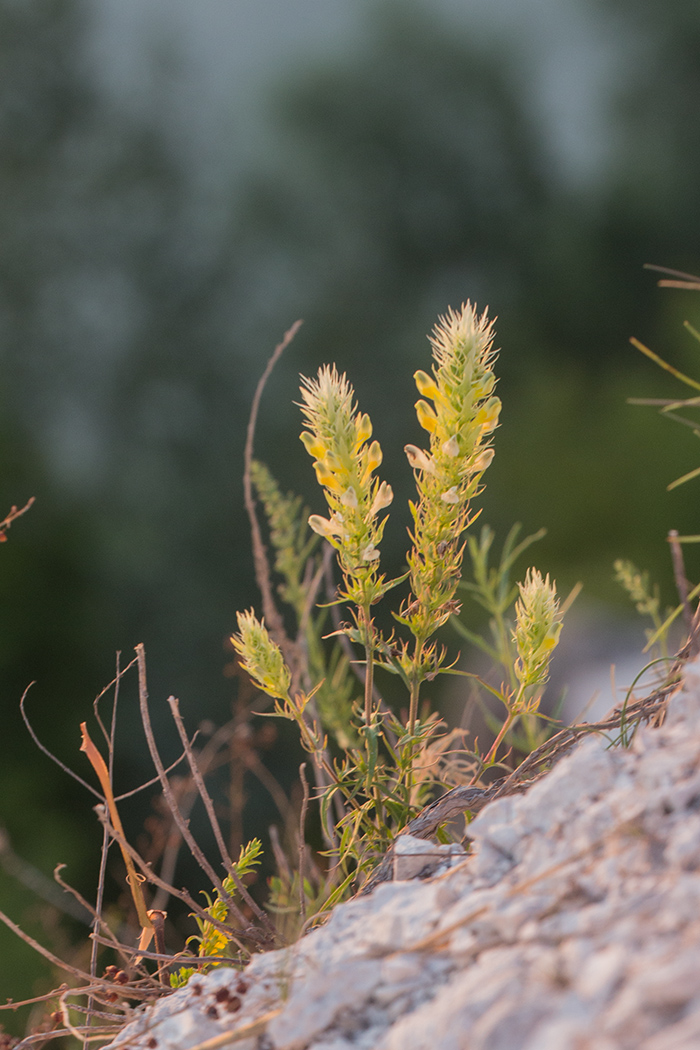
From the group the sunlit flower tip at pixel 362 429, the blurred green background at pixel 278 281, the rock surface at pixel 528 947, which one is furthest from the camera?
the blurred green background at pixel 278 281

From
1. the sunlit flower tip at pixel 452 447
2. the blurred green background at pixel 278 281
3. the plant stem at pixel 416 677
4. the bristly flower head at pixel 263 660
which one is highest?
the blurred green background at pixel 278 281

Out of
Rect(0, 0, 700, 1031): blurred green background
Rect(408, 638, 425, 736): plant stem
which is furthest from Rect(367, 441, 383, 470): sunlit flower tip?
Rect(0, 0, 700, 1031): blurred green background

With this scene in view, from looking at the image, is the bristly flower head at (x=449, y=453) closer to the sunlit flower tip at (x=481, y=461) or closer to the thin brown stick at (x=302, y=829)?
the sunlit flower tip at (x=481, y=461)

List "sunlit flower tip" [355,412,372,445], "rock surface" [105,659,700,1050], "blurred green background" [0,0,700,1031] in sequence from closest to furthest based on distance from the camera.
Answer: "rock surface" [105,659,700,1050] → "sunlit flower tip" [355,412,372,445] → "blurred green background" [0,0,700,1031]

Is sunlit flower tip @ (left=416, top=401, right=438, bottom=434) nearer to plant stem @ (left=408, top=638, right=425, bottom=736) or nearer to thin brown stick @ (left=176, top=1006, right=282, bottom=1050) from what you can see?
plant stem @ (left=408, top=638, right=425, bottom=736)

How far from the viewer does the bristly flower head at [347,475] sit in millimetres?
431

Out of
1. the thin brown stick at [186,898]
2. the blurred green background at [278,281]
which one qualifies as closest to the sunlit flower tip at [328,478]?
the thin brown stick at [186,898]

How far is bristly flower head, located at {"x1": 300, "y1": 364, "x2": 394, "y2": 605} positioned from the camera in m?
0.43

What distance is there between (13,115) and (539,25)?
24.8 ft

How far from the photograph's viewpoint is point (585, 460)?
9.93 metres

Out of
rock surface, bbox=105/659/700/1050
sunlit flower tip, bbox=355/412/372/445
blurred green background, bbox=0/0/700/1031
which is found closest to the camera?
rock surface, bbox=105/659/700/1050

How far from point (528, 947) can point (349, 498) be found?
0.73 ft

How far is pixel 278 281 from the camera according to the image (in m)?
10.2

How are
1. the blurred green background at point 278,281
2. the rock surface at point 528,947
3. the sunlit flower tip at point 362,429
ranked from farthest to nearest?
the blurred green background at point 278,281 < the sunlit flower tip at point 362,429 < the rock surface at point 528,947
